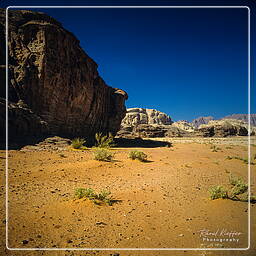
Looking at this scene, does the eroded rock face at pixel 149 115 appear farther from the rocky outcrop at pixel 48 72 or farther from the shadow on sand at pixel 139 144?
the rocky outcrop at pixel 48 72

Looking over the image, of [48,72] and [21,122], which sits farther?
[48,72]

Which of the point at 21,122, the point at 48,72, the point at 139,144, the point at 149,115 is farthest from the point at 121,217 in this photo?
the point at 149,115

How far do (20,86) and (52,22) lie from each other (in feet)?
24.7

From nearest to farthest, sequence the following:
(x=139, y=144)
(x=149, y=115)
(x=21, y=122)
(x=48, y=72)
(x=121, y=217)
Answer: (x=121, y=217) → (x=21, y=122) → (x=48, y=72) → (x=139, y=144) → (x=149, y=115)

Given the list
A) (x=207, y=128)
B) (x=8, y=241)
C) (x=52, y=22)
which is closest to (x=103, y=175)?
(x=8, y=241)

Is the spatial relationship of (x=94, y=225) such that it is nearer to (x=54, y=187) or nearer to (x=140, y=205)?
(x=140, y=205)

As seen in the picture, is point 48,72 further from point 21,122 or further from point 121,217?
point 121,217

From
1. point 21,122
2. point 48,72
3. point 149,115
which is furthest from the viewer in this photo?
point 149,115

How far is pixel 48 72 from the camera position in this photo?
49.9ft

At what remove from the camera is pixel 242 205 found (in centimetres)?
388

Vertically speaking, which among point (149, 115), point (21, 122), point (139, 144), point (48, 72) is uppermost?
point (149, 115)

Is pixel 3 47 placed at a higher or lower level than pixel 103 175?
higher

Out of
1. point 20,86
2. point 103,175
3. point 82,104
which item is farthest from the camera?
point 82,104

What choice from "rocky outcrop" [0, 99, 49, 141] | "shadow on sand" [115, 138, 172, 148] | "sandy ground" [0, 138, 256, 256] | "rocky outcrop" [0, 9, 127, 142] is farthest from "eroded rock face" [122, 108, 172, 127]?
"sandy ground" [0, 138, 256, 256]
